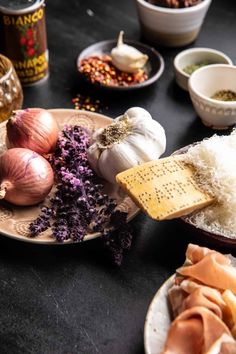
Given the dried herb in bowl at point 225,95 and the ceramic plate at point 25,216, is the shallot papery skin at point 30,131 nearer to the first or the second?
the ceramic plate at point 25,216

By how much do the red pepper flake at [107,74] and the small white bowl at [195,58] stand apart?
0.27ft

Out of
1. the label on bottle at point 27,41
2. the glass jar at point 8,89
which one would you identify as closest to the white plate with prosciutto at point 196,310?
the glass jar at point 8,89

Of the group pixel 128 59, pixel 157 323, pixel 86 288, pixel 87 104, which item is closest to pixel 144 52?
pixel 128 59

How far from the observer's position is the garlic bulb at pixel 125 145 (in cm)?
98

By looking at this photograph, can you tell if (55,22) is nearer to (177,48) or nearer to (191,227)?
(177,48)

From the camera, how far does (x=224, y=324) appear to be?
73cm

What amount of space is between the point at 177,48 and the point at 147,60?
14 centimetres

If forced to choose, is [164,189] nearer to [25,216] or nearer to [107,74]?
[25,216]

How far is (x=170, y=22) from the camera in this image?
1388 mm

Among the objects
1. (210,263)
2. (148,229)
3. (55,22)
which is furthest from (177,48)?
(210,263)

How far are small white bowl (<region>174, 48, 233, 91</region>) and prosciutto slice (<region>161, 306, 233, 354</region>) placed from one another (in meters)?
0.71

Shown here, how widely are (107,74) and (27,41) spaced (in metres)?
0.20

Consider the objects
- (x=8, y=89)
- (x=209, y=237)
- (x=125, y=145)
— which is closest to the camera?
(x=209, y=237)

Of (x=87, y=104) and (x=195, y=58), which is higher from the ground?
(x=195, y=58)
